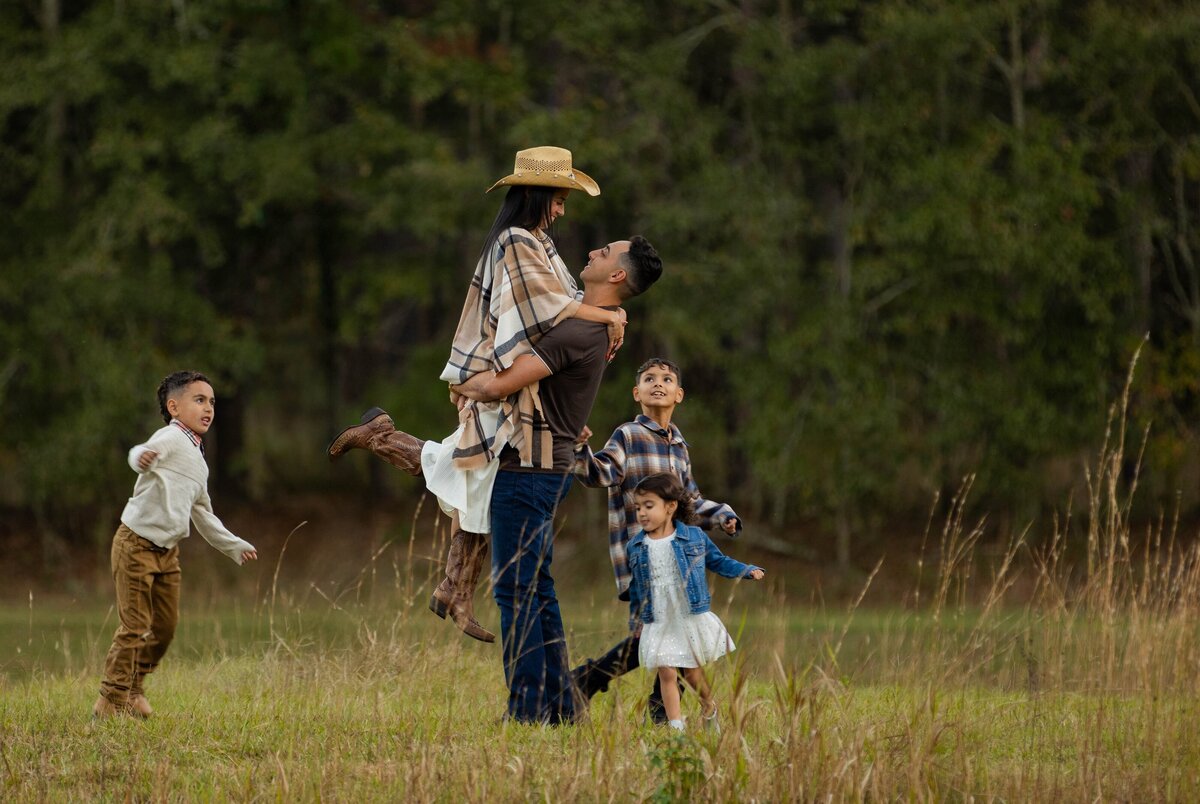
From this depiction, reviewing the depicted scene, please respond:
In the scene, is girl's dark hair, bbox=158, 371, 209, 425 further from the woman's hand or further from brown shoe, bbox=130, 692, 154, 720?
the woman's hand

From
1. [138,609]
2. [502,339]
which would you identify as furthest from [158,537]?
[502,339]

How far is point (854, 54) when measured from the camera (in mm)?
16734

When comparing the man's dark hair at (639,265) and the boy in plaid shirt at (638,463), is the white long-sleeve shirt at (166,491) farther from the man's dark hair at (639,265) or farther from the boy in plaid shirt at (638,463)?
the man's dark hair at (639,265)

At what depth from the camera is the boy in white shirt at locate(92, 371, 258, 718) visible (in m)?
6.70

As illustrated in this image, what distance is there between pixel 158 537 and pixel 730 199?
34.9 feet

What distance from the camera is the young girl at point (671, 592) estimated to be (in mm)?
6449

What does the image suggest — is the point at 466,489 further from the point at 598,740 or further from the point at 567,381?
the point at 598,740

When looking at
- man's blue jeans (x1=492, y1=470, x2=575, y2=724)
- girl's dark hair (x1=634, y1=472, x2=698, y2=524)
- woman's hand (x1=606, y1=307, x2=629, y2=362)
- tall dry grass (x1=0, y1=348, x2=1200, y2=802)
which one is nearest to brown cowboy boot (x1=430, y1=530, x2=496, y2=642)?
man's blue jeans (x1=492, y1=470, x2=575, y2=724)

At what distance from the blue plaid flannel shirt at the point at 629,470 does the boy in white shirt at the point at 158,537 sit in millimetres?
1374

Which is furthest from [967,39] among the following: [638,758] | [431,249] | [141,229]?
[638,758]

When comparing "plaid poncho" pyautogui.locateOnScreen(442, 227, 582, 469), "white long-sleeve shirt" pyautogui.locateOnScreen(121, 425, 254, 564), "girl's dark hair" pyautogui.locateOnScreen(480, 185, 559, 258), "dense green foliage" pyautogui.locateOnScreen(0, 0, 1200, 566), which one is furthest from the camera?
"dense green foliage" pyautogui.locateOnScreen(0, 0, 1200, 566)

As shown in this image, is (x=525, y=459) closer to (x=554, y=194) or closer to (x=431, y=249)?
(x=554, y=194)

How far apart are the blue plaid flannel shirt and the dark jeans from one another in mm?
217

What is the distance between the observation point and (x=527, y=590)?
652 cm
